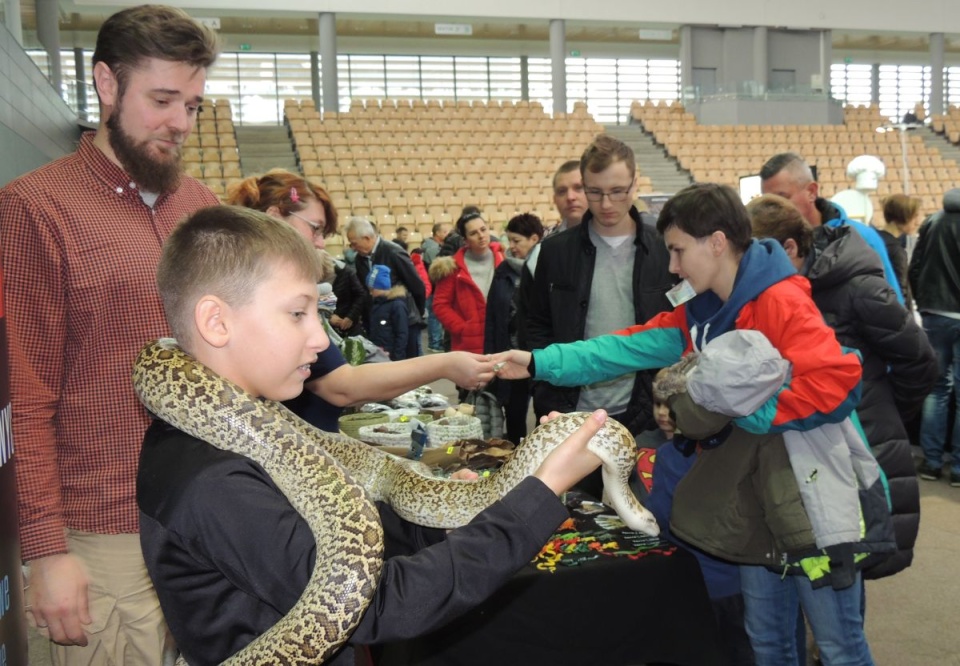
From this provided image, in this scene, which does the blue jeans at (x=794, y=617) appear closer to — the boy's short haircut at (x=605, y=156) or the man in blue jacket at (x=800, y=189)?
the man in blue jacket at (x=800, y=189)

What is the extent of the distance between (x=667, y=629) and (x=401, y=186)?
17.3 metres

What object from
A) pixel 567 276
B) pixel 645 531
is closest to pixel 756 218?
pixel 567 276

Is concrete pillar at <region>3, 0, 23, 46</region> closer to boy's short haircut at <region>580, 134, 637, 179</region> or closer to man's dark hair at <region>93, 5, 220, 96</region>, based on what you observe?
boy's short haircut at <region>580, 134, 637, 179</region>

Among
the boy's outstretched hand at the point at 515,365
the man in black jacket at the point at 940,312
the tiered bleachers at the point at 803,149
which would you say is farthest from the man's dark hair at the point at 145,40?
the tiered bleachers at the point at 803,149

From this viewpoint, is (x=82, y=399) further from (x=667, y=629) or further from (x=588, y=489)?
(x=588, y=489)

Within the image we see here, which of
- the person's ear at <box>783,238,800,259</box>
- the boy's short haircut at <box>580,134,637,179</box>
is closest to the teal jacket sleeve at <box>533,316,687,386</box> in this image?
the person's ear at <box>783,238,800,259</box>

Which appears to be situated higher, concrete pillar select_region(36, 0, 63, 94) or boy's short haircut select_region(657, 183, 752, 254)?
concrete pillar select_region(36, 0, 63, 94)

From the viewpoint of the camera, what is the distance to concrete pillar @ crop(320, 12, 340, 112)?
71.1ft

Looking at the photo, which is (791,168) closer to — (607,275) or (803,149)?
(607,275)

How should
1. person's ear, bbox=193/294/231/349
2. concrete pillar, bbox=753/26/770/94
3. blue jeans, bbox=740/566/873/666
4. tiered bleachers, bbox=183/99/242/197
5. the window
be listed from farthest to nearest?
the window → concrete pillar, bbox=753/26/770/94 → tiered bleachers, bbox=183/99/242/197 → blue jeans, bbox=740/566/873/666 → person's ear, bbox=193/294/231/349

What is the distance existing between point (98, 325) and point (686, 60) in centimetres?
2506

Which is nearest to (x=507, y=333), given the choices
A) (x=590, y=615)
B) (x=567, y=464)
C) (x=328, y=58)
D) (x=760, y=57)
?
(x=590, y=615)

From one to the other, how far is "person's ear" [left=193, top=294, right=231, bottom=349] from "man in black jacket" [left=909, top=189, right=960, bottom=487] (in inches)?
238

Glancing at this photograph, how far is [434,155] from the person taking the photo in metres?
20.7
